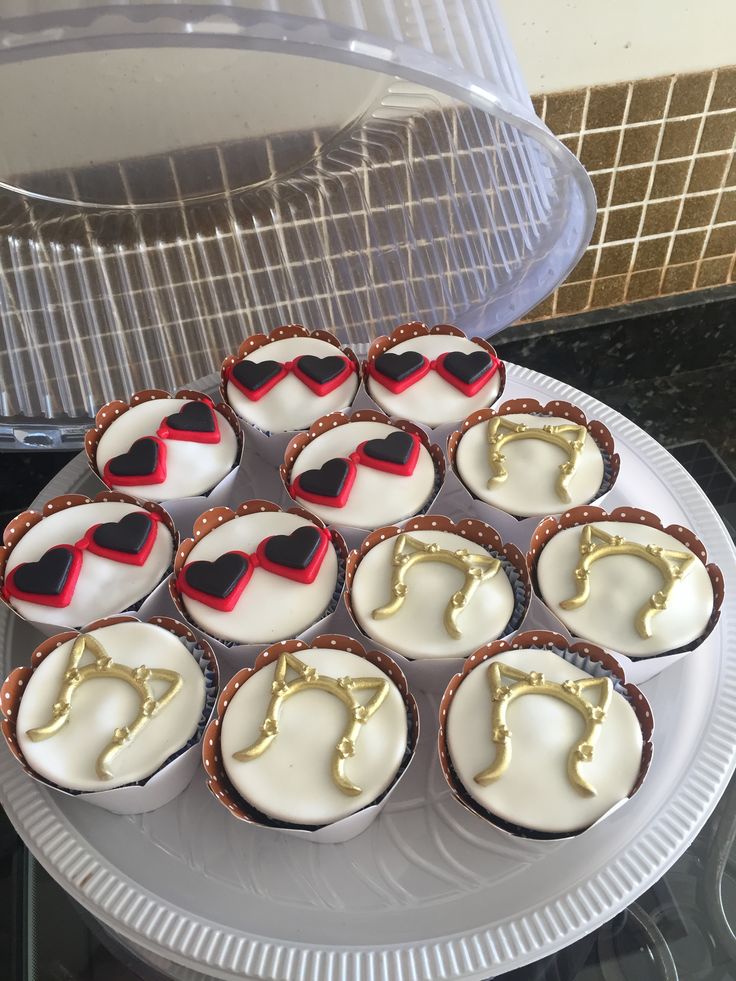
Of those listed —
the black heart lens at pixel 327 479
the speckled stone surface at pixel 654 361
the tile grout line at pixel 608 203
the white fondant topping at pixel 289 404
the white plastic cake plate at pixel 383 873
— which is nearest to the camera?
the white plastic cake plate at pixel 383 873

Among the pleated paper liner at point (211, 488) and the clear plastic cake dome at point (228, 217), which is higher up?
the clear plastic cake dome at point (228, 217)

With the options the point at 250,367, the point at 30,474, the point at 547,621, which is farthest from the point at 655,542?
the point at 30,474

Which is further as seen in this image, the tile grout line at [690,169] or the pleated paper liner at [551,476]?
the tile grout line at [690,169]

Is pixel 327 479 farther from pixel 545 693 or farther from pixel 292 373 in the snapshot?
pixel 545 693

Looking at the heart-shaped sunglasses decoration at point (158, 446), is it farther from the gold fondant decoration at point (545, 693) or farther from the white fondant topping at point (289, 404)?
the gold fondant decoration at point (545, 693)

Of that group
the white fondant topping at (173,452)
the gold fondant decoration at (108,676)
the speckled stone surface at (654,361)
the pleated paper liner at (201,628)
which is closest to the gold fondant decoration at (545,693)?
the pleated paper liner at (201,628)

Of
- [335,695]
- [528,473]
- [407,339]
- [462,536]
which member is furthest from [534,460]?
[335,695]
